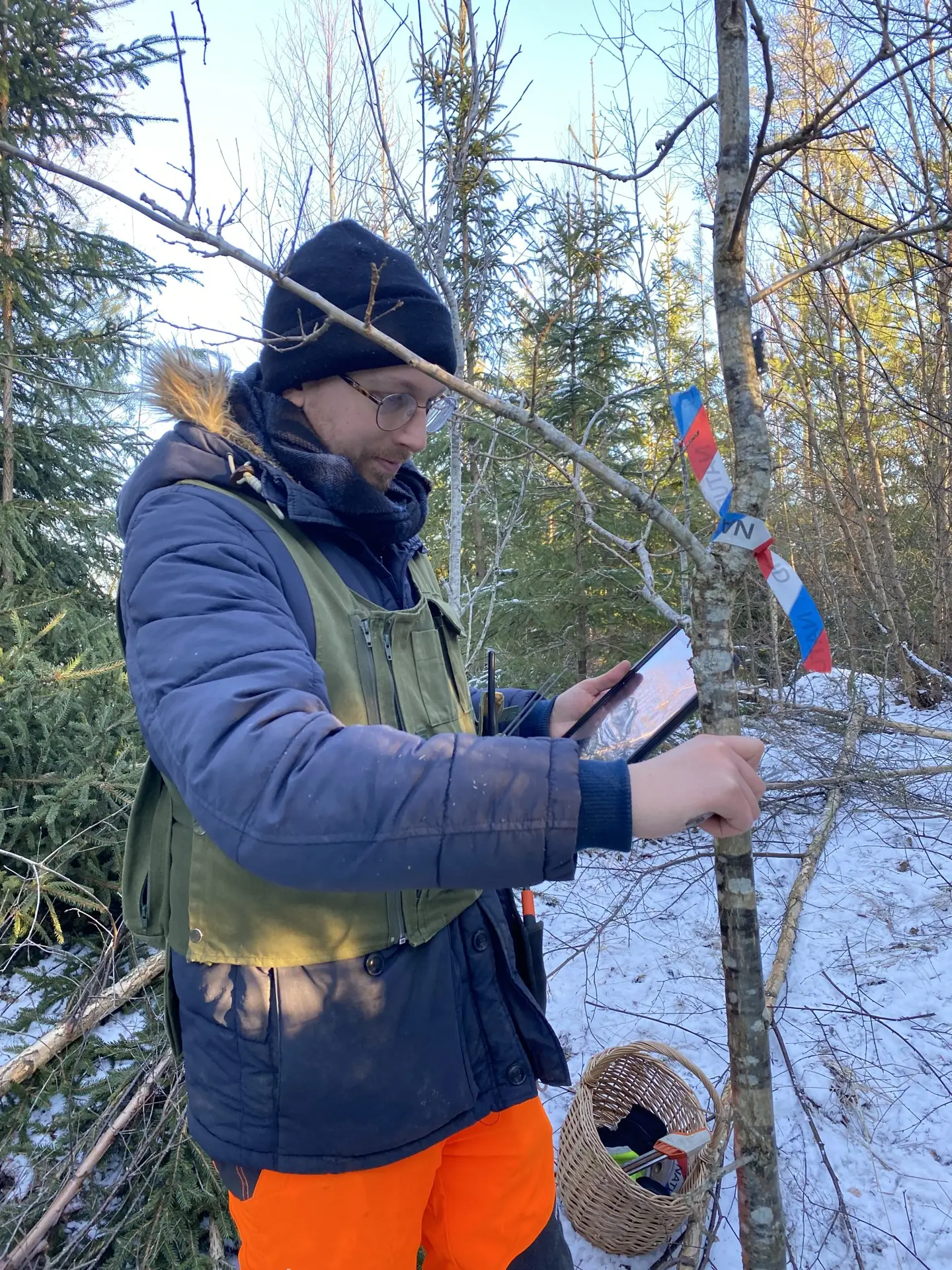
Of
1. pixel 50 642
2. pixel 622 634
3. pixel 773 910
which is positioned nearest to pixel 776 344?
pixel 622 634

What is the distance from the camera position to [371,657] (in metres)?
1.20

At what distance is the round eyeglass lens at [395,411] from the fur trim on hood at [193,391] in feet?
0.80

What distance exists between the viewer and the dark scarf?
1262 millimetres

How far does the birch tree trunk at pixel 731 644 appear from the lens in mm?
1456

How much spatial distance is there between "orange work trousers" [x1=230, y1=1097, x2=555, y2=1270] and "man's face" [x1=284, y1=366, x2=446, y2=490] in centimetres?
125

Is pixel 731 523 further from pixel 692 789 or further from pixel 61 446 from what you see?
pixel 61 446

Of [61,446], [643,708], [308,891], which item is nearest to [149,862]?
[308,891]

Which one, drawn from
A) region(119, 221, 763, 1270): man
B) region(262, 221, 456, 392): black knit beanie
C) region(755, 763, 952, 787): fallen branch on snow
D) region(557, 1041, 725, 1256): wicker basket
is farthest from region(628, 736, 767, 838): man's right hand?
region(755, 763, 952, 787): fallen branch on snow

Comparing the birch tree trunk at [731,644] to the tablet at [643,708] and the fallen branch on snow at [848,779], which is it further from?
the fallen branch on snow at [848,779]

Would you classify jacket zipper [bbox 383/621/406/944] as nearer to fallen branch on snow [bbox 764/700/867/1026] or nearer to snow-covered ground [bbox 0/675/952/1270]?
fallen branch on snow [bbox 764/700/867/1026]

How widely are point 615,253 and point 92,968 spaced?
23.1 feet

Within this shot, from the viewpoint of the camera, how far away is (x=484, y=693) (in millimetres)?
1829

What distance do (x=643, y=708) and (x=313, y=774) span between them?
35.8 inches

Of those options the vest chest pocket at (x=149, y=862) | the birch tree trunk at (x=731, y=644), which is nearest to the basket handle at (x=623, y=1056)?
the birch tree trunk at (x=731, y=644)
